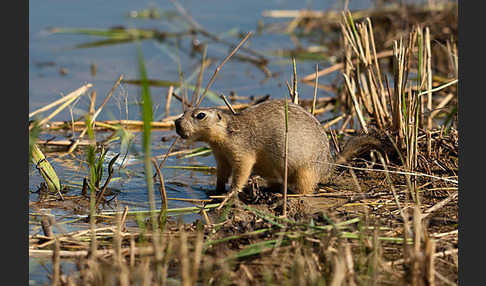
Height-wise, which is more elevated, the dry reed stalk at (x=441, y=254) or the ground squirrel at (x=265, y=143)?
the ground squirrel at (x=265, y=143)

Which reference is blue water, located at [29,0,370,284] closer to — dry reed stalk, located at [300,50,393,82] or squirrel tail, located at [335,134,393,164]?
dry reed stalk, located at [300,50,393,82]

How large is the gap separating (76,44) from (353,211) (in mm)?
6246

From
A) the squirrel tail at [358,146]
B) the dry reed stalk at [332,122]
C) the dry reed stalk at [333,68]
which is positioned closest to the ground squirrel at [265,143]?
the squirrel tail at [358,146]

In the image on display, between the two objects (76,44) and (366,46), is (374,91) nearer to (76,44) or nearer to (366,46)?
(366,46)

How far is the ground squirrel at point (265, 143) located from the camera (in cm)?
541

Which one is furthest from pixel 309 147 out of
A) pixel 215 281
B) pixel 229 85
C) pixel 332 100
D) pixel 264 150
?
A: pixel 229 85

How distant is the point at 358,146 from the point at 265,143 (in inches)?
29.5

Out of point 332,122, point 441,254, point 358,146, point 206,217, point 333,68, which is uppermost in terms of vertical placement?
point 333,68

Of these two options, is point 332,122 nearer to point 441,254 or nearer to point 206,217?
point 206,217

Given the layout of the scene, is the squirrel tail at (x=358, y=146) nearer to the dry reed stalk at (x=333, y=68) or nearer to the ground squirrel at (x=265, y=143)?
the ground squirrel at (x=265, y=143)

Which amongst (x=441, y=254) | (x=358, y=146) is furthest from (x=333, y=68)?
(x=441, y=254)

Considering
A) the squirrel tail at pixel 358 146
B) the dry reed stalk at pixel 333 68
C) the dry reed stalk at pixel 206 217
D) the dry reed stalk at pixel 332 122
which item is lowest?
the dry reed stalk at pixel 206 217

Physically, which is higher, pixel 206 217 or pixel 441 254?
pixel 206 217

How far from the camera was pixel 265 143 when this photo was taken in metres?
5.53
